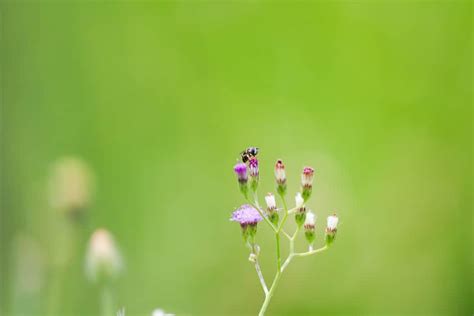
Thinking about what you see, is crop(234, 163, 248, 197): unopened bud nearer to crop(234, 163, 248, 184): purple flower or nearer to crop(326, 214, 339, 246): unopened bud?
crop(234, 163, 248, 184): purple flower

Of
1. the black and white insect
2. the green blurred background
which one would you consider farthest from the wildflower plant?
the green blurred background

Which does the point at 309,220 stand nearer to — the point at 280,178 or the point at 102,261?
the point at 280,178

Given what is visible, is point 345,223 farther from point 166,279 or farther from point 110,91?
point 110,91

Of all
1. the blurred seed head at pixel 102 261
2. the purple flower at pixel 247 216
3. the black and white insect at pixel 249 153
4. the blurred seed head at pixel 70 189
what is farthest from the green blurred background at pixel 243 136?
the purple flower at pixel 247 216

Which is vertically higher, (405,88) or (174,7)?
(174,7)

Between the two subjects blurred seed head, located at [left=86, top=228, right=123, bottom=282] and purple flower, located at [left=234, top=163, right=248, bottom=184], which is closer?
purple flower, located at [left=234, top=163, right=248, bottom=184]

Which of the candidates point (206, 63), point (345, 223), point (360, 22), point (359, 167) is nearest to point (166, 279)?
point (345, 223)

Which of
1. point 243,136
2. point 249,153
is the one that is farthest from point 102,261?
point 243,136
